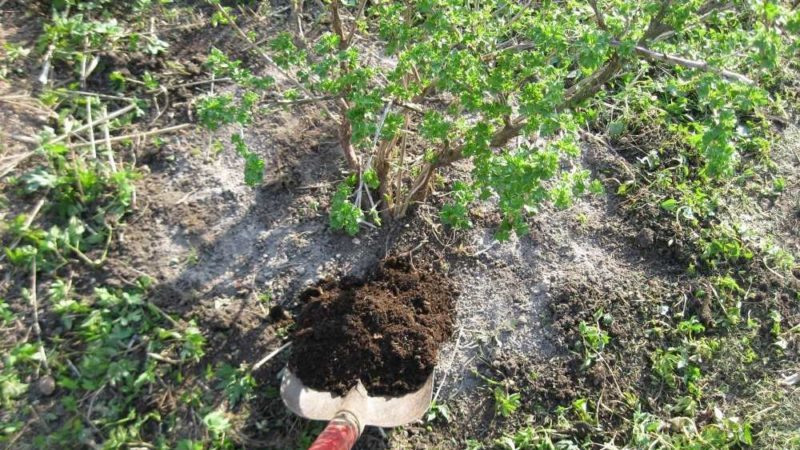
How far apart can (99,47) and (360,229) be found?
1732 mm

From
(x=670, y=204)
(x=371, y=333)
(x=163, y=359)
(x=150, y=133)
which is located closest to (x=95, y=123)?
(x=150, y=133)

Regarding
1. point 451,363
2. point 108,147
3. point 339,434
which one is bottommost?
point 451,363

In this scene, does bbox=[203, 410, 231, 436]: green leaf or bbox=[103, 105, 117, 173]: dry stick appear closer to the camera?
bbox=[203, 410, 231, 436]: green leaf

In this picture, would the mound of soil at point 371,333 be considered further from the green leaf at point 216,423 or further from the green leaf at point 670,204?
the green leaf at point 670,204

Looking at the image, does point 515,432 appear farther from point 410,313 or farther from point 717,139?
point 717,139

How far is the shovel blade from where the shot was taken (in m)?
2.56

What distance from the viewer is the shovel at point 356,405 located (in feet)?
8.28

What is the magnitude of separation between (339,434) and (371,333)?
54 centimetres

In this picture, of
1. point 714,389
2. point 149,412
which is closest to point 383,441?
point 149,412

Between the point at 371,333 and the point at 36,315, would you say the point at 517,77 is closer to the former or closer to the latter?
the point at 371,333

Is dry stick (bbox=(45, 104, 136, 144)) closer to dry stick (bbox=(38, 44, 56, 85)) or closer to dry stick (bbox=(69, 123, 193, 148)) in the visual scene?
dry stick (bbox=(69, 123, 193, 148))

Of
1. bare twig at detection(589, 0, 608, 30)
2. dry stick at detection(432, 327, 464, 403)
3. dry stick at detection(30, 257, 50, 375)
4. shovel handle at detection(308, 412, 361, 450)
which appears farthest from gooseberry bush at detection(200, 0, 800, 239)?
dry stick at detection(30, 257, 50, 375)

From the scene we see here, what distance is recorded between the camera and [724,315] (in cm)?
331

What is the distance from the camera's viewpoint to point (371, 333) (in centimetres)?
277
